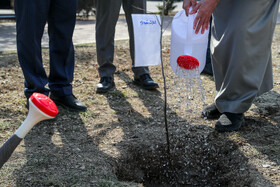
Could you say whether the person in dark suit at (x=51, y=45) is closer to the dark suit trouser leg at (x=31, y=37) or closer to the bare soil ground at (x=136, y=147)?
the dark suit trouser leg at (x=31, y=37)

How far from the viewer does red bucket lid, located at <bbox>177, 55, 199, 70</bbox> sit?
2443 mm

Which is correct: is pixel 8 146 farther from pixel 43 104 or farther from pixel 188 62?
pixel 188 62

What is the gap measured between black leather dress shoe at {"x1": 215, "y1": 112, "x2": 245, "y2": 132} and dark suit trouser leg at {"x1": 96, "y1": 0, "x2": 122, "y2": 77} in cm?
140

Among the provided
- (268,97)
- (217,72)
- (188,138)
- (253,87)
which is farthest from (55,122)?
(268,97)

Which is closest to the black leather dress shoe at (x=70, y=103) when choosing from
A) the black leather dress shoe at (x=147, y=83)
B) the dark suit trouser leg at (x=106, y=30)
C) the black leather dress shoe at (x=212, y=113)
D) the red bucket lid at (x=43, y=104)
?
the dark suit trouser leg at (x=106, y=30)

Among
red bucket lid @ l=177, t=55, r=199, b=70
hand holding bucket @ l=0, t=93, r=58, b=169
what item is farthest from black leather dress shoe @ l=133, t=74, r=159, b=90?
hand holding bucket @ l=0, t=93, r=58, b=169

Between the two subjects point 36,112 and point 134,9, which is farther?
point 134,9

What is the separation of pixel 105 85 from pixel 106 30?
1.86 ft

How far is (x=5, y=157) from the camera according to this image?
6.14ft

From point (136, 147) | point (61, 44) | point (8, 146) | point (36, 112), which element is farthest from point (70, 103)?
point (36, 112)

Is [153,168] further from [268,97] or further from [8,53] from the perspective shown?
[8,53]

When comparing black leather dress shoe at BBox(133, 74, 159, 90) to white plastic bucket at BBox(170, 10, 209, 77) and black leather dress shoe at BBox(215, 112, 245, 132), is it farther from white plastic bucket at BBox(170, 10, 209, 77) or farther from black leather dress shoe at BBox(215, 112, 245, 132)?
black leather dress shoe at BBox(215, 112, 245, 132)

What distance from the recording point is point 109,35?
143 inches

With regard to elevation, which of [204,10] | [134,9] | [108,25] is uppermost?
[204,10]
